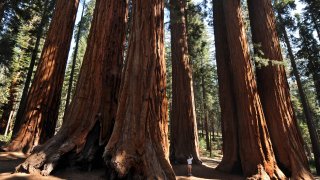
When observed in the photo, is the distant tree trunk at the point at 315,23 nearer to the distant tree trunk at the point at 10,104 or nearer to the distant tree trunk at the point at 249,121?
the distant tree trunk at the point at 249,121

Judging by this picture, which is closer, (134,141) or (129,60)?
(134,141)

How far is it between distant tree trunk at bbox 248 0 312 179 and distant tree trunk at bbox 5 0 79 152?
22.8 ft

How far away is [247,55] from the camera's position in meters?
8.66

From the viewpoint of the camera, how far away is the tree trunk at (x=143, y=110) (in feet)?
14.1

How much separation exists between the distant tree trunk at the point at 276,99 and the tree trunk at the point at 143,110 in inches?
196

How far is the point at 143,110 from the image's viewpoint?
15.9ft

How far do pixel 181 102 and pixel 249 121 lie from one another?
3.78m

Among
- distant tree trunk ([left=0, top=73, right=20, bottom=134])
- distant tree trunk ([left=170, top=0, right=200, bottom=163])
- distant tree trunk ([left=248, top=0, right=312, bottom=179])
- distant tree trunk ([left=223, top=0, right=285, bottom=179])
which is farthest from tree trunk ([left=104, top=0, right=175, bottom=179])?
distant tree trunk ([left=0, top=73, right=20, bottom=134])

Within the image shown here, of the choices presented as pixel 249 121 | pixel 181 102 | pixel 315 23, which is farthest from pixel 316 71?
pixel 249 121

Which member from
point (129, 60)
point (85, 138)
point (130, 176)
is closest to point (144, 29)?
point (129, 60)

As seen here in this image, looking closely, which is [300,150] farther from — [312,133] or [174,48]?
[312,133]

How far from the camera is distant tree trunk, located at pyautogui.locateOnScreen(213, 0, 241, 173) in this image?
8711 mm

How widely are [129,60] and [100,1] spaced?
2988mm

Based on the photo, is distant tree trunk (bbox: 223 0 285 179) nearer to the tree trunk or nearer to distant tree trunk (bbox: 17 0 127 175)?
the tree trunk
